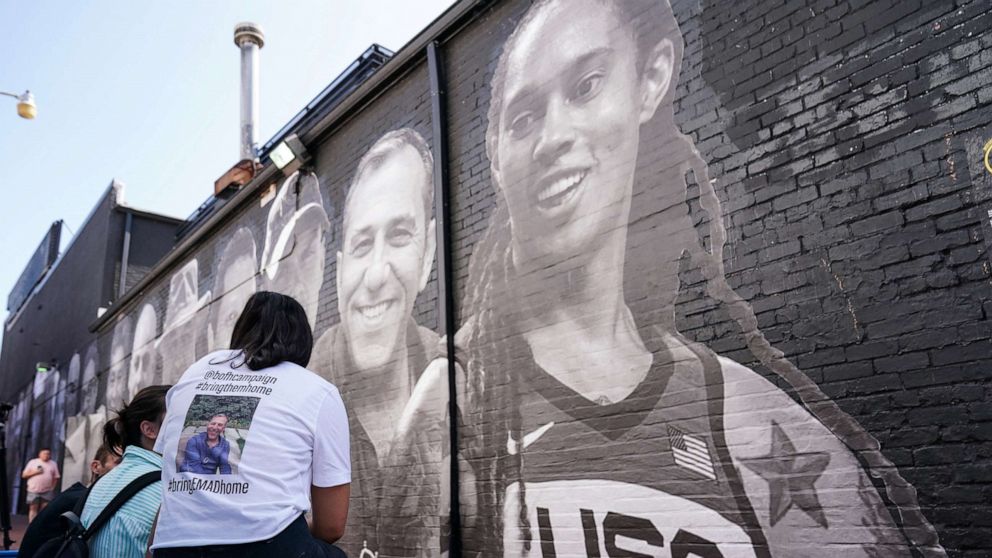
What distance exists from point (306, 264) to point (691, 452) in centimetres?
516

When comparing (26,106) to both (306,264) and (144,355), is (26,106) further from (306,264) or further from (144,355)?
(306,264)

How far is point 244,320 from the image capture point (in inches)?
89.3

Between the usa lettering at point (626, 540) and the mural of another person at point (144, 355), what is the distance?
9.17 meters

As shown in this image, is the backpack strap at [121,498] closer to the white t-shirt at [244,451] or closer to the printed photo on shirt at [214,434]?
the white t-shirt at [244,451]

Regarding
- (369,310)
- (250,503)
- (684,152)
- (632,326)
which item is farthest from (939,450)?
(369,310)

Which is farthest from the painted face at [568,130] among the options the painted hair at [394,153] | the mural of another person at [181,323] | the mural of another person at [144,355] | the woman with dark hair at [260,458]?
the mural of another person at [144,355]

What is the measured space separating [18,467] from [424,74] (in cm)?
2003

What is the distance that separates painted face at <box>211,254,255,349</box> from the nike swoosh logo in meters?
5.29

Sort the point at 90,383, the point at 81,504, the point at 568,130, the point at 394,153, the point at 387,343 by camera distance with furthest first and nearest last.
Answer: the point at 90,383 < the point at 394,153 < the point at 387,343 < the point at 568,130 < the point at 81,504

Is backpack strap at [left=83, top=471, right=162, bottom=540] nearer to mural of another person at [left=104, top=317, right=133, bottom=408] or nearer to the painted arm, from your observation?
the painted arm

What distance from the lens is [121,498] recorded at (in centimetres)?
242

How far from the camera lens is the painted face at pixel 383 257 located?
20.8ft

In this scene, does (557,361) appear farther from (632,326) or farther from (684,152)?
(684,152)

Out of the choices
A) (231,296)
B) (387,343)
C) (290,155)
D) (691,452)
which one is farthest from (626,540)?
(231,296)
